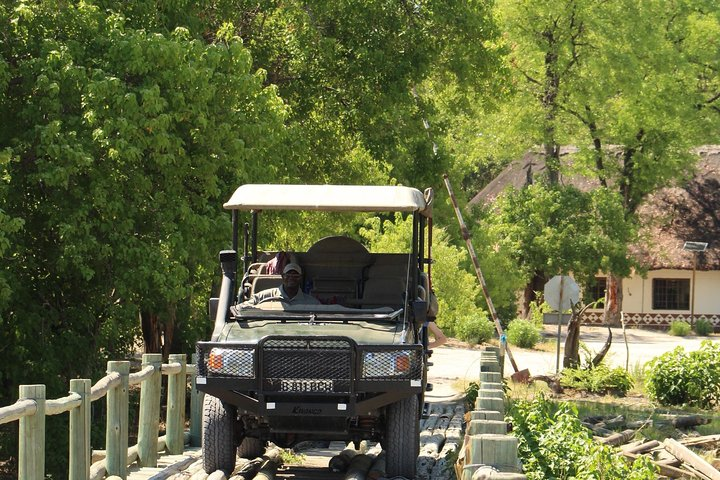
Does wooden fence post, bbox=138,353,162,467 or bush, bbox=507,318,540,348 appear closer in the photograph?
wooden fence post, bbox=138,353,162,467

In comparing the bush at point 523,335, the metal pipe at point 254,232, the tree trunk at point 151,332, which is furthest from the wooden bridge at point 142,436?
the bush at point 523,335

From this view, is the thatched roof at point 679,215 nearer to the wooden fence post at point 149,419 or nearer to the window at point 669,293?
the window at point 669,293

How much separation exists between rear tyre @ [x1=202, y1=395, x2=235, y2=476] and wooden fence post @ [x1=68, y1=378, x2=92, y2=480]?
133cm

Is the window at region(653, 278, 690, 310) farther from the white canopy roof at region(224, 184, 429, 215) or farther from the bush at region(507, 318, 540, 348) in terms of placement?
the white canopy roof at region(224, 184, 429, 215)

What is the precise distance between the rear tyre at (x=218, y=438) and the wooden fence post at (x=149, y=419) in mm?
1221

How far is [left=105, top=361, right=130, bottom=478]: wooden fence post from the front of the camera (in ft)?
37.7

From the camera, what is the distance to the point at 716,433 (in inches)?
743

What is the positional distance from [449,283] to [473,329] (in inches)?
81.5

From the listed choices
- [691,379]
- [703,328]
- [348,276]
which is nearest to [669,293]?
[703,328]

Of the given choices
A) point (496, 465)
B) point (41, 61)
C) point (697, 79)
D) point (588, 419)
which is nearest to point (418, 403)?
point (496, 465)

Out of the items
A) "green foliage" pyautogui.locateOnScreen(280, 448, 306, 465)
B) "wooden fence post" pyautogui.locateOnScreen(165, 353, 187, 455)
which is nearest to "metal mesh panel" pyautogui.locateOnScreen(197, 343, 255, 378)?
"green foliage" pyautogui.locateOnScreen(280, 448, 306, 465)

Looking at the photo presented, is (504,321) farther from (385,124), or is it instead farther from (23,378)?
(23,378)

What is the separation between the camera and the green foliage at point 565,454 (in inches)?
449

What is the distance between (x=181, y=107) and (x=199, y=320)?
23.4 feet
